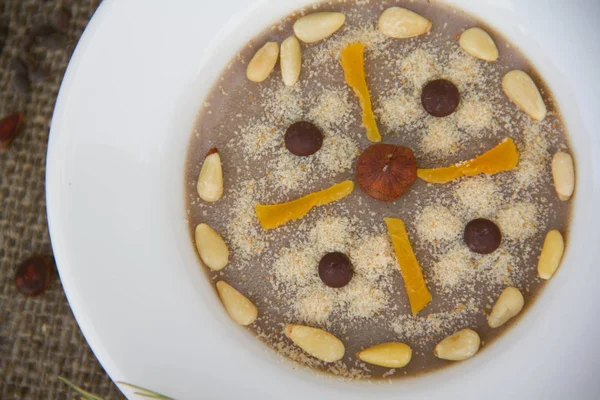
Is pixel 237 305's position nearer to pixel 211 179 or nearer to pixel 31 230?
pixel 211 179

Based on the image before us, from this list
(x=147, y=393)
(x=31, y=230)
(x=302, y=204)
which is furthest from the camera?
(x=31, y=230)

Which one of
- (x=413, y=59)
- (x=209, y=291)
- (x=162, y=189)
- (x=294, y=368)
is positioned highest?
(x=413, y=59)

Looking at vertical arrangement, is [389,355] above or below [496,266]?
below

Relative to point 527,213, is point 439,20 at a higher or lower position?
higher

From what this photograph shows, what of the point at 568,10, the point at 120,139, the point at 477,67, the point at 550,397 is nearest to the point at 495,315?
the point at 550,397

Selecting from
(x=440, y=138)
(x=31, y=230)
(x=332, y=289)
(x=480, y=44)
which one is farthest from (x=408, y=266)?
(x=31, y=230)

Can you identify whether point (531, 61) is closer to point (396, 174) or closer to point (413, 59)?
point (413, 59)
